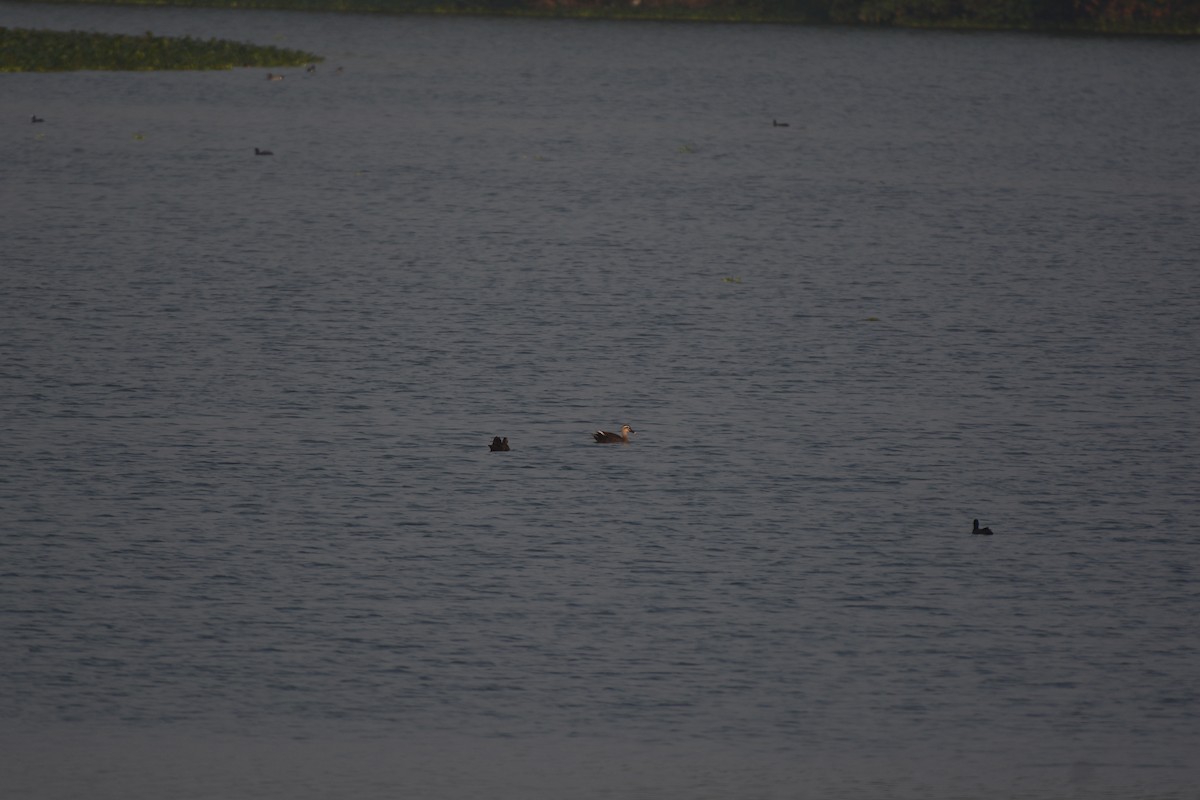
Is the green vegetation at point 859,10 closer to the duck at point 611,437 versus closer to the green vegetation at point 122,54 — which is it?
the green vegetation at point 122,54

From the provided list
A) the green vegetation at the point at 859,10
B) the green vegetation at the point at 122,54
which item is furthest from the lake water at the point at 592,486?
the green vegetation at the point at 859,10

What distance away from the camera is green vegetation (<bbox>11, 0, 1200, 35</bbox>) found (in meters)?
120

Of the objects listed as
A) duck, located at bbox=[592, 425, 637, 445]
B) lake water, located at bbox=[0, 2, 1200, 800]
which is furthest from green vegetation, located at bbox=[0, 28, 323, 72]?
duck, located at bbox=[592, 425, 637, 445]

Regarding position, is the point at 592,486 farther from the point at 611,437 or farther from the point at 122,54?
the point at 122,54

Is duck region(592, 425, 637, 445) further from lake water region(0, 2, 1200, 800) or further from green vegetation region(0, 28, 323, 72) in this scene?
green vegetation region(0, 28, 323, 72)

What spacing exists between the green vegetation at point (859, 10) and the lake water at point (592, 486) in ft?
232

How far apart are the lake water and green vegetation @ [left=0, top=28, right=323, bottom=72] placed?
28.5m

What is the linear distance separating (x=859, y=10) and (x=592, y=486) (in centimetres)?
10555

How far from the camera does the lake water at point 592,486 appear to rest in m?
16.1

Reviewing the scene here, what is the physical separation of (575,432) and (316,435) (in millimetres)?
3614

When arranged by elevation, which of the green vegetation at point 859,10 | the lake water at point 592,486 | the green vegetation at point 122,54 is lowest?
the lake water at point 592,486

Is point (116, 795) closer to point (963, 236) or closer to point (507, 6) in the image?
point (963, 236)

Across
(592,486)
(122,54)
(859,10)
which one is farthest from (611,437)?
(859,10)

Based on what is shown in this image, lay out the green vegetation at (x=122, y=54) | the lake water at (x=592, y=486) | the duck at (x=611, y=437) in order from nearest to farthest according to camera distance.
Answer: the lake water at (x=592, y=486) → the duck at (x=611, y=437) → the green vegetation at (x=122, y=54)
